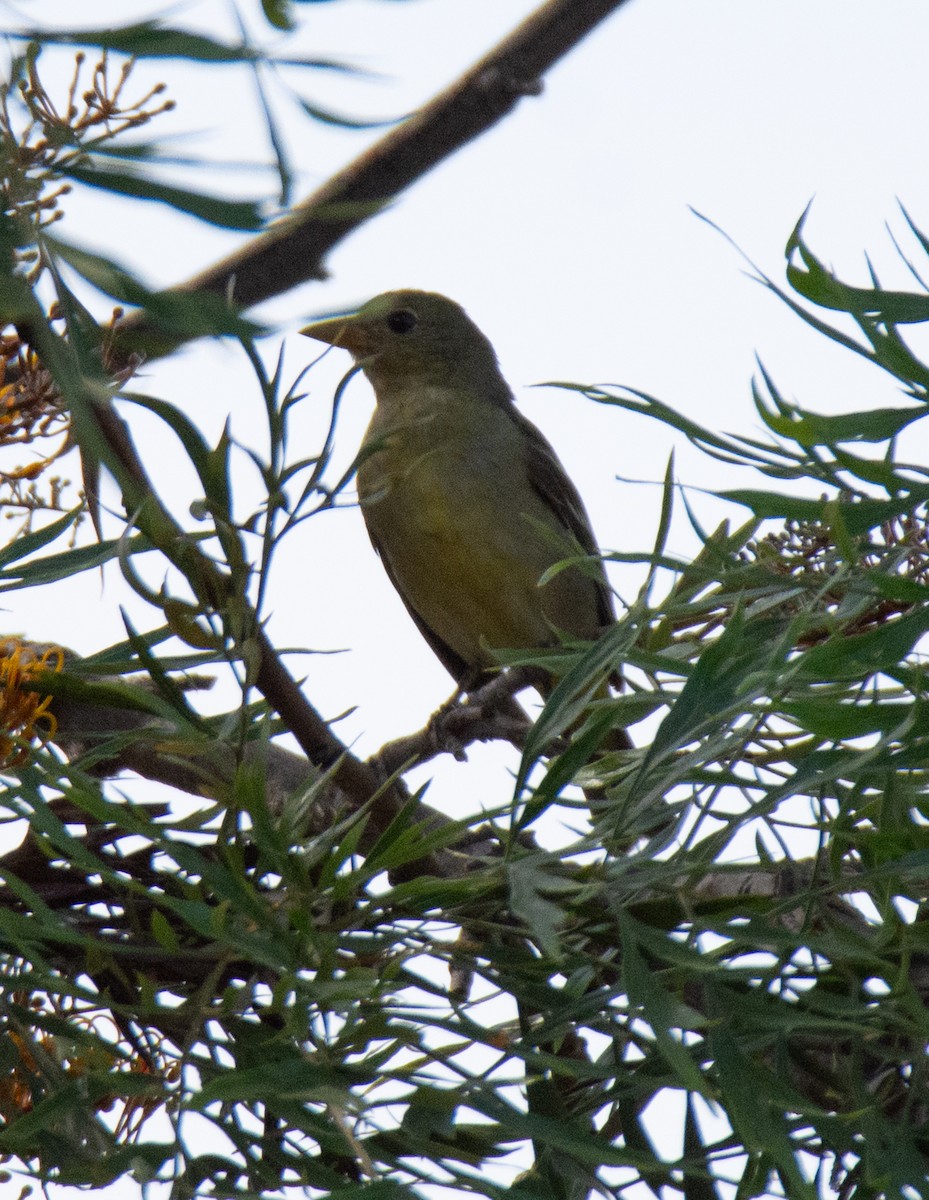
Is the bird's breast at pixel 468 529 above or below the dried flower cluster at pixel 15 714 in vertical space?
above

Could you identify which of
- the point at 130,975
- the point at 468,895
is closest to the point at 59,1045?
the point at 130,975

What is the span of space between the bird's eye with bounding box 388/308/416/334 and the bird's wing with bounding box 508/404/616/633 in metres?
0.51

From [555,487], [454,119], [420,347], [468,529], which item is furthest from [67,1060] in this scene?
[420,347]

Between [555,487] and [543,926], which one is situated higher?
[555,487]

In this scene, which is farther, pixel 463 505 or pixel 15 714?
pixel 463 505

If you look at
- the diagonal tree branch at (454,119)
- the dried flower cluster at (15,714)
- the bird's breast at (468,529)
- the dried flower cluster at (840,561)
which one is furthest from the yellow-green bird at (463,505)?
the dried flower cluster at (15,714)

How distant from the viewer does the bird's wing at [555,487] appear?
5.30 m

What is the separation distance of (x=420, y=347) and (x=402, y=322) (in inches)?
4.5

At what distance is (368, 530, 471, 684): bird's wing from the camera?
217 inches

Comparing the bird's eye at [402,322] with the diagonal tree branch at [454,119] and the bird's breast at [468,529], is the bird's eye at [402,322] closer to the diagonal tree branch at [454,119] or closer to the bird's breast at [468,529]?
the bird's breast at [468,529]

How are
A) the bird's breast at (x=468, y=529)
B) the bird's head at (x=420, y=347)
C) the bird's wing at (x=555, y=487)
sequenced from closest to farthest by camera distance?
the bird's breast at (x=468, y=529) → the bird's wing at (x=555, y=487) → the bird's head at (x=420, y=347)

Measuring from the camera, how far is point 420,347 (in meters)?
5.75

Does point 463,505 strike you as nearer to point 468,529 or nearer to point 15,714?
point 468,529

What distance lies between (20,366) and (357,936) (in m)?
0.82
